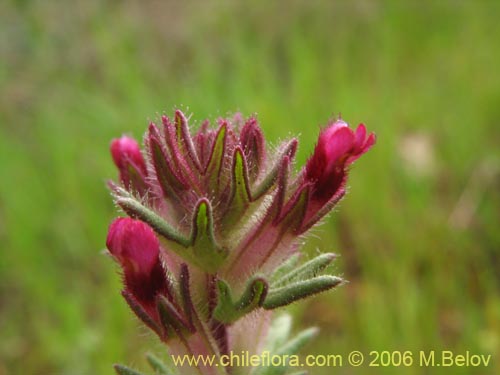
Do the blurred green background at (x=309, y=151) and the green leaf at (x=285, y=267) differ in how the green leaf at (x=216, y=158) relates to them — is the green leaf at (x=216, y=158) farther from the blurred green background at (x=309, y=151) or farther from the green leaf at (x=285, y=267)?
the blurred green background at (x=309, y=151)

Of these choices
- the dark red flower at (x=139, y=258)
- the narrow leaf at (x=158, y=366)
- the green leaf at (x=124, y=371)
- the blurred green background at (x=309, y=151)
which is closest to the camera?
the dark red flower at (x=139, y=258)

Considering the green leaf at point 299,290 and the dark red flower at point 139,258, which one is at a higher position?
Result: the dark red flower at point 139,258

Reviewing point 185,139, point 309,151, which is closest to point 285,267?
point 185,139

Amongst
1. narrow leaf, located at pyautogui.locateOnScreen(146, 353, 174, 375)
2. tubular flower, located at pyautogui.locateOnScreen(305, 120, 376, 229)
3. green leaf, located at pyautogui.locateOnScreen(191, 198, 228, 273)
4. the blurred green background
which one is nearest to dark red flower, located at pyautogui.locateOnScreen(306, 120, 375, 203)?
tubular flower, located at pyautogui.locateOnScreen(305, 120, 376, 229)

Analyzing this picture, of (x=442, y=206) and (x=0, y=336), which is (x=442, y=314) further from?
(x=0, y=336)

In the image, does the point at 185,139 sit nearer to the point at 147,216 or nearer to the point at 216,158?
the point at 216,158

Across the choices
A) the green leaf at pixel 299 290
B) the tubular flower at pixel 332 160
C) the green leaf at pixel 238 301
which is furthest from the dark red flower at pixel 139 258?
the tubular flower at pixel 332 160
